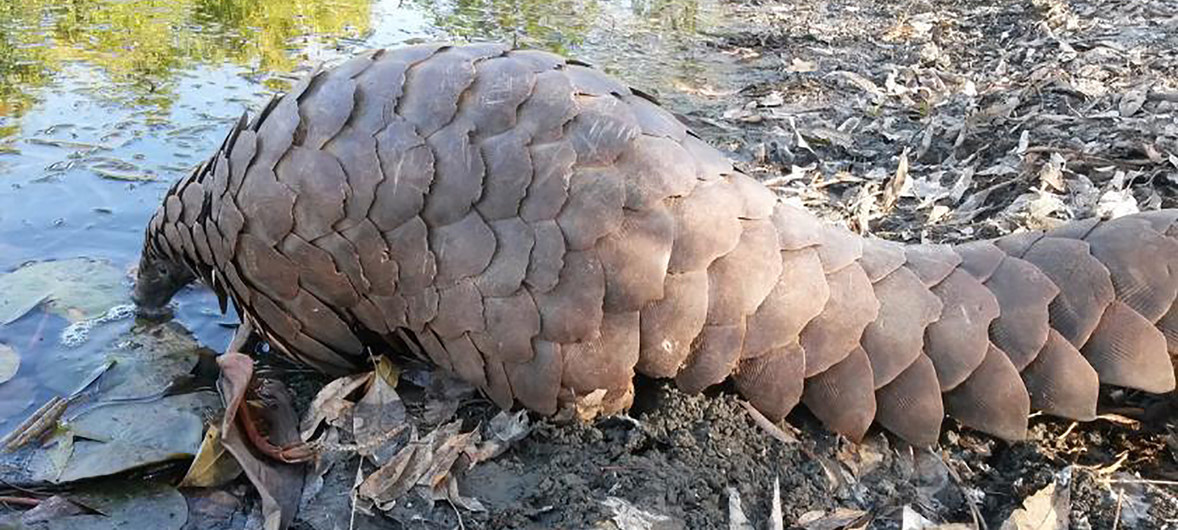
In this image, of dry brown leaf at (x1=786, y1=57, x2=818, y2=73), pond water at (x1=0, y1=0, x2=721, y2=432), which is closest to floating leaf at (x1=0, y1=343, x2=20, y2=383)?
pond water at (x1=0, y1=0, x2=721, y2=432)

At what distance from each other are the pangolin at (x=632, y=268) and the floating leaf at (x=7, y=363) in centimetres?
100

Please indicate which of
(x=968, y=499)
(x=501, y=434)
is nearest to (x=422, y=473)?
(x=501, y=434)

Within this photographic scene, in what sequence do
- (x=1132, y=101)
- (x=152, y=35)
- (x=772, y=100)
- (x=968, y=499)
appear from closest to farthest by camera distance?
(x=968, y=499) < (x=1132, y=101) < (x=772, y=100) < (x=152, y=35)

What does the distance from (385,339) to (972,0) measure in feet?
23.3

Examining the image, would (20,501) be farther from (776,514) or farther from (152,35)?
(152,35)

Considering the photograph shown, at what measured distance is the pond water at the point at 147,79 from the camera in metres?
3.18

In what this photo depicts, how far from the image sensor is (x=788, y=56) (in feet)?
21.9

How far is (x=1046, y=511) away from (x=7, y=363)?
261cm

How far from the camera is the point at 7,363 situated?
8.94 feet

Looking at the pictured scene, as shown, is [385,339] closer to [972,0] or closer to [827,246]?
[827,246]

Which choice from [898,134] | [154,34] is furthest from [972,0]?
[154,34]

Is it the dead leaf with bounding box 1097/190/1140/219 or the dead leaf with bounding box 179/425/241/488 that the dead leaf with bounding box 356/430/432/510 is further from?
the dead leaf with bounding box 1097/190/1140/219

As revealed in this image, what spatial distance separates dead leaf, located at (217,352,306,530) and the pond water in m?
0.75

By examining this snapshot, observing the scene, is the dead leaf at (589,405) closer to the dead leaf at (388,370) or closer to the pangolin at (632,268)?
the pangolin at (632,268)
